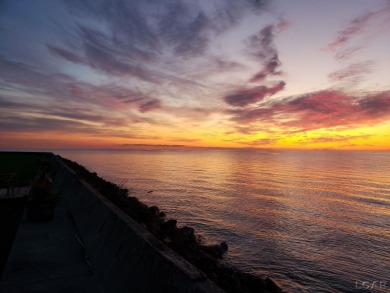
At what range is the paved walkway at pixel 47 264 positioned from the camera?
5.70 m

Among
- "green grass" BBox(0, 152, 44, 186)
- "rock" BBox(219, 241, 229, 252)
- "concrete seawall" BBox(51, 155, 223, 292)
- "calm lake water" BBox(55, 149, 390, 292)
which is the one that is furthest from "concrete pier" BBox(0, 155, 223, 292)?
"rock" BBox(219, 241, 229, 252)

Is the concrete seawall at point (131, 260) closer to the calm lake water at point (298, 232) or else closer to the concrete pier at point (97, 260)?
the concrete pier at point (97, 260)

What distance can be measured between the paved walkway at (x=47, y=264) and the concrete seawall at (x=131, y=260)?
31 cm

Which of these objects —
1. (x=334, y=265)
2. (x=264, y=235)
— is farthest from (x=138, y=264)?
(x=264, y=235)

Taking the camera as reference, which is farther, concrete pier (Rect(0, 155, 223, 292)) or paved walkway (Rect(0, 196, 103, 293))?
paved walkway (Rect(0, 196, 103, 293))

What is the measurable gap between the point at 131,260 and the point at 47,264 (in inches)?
114

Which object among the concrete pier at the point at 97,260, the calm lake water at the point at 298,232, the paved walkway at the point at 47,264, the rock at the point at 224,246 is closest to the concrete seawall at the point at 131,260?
the concrete pier at the point at 97,260

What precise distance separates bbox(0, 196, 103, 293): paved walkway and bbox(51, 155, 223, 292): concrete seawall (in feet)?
1.03

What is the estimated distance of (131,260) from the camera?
5340 millimetres

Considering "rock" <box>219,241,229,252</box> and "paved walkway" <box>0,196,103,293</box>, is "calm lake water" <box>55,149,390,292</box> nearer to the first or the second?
"rock" <box>219,241,229,252</box>

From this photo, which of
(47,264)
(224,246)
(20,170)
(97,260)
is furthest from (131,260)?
(20,170)

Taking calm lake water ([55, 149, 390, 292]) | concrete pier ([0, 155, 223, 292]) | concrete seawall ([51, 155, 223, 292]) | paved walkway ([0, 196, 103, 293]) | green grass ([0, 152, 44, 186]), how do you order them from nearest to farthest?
concrete seawall ([51, 155, 223, 292])
concrete pier ([0, 155, 223, 292])
paved walkway ([0, 196, 103, 293])
calm lake water ([55, 149, 390, 292])
green grass ([0, 152, 44, 186])

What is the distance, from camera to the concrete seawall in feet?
13.6

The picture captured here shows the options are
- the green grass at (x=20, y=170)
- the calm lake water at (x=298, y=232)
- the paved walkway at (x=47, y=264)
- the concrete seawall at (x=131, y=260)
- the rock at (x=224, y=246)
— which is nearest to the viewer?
the concrete seawall at (x=131, y=260)
